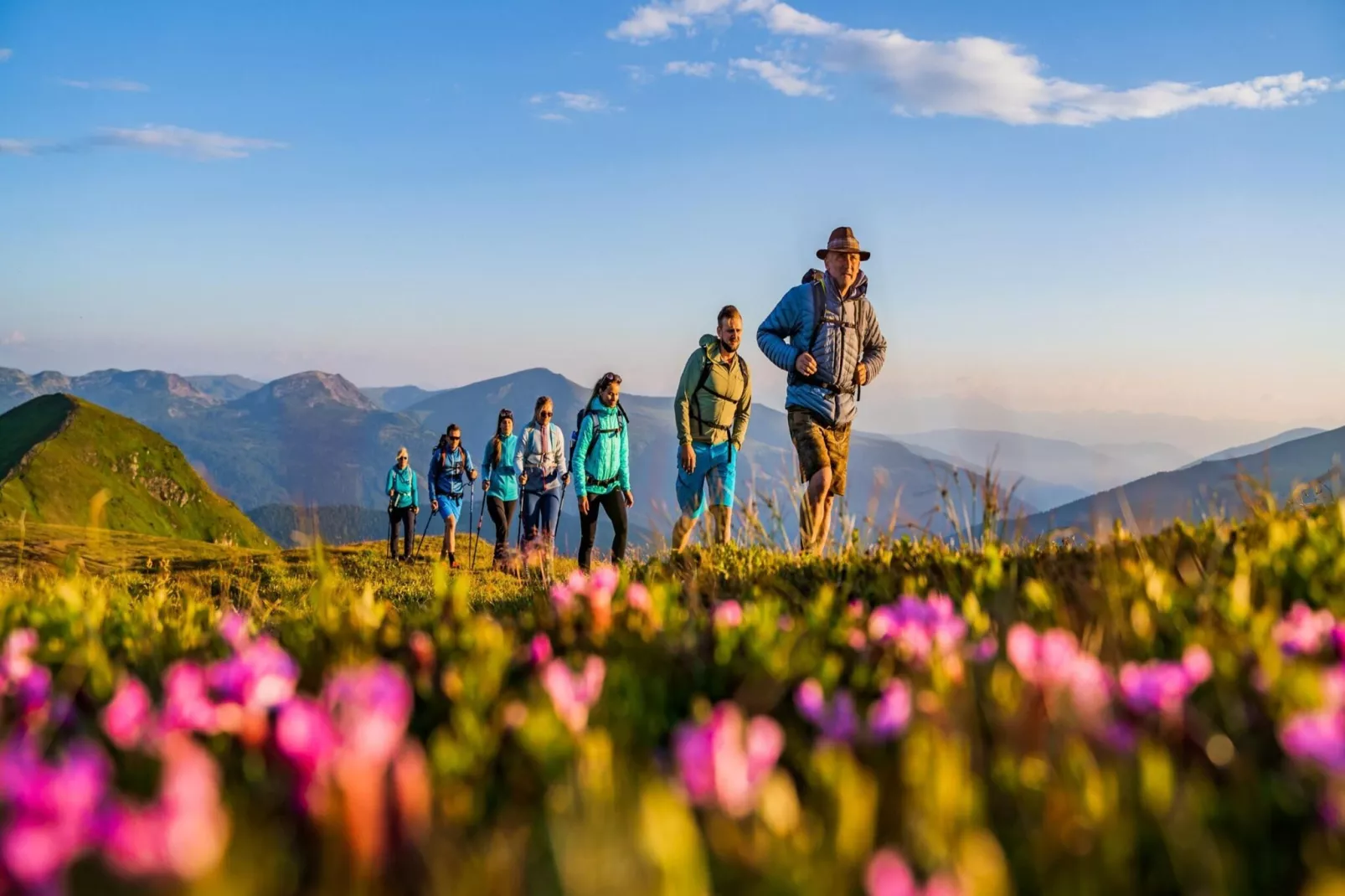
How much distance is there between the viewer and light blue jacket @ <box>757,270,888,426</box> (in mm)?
10992

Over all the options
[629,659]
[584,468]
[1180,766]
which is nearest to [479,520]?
[584,468]

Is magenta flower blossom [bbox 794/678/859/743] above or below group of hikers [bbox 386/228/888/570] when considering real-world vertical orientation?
below

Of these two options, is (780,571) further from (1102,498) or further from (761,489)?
(761,489)

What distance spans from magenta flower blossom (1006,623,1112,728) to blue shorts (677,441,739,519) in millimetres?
10137

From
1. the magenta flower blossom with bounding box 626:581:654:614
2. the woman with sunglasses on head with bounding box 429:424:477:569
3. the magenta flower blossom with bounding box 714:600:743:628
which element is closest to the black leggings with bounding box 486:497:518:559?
the woman with sunglasses on head with bounding box 429:424:477:569

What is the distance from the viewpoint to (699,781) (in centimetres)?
178

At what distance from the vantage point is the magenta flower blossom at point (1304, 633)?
116 inches

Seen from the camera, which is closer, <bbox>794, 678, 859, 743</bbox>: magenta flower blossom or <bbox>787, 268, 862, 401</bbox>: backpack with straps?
<bbox>794, 678, 859, 743</bbox>: magenta flower blossom

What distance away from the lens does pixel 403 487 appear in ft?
80.3

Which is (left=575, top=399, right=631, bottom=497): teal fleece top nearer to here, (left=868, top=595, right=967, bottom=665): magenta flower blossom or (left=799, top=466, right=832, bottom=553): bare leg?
(left=799, top=466, right=832, bottom=553): bare leg

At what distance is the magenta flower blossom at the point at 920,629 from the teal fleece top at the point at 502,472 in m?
15.7

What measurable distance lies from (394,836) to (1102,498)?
18.2ft

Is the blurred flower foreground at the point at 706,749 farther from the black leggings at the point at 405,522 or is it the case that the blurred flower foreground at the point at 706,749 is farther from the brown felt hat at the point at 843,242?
the black leggings at the point at 405,522

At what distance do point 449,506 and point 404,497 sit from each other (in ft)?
6.79
